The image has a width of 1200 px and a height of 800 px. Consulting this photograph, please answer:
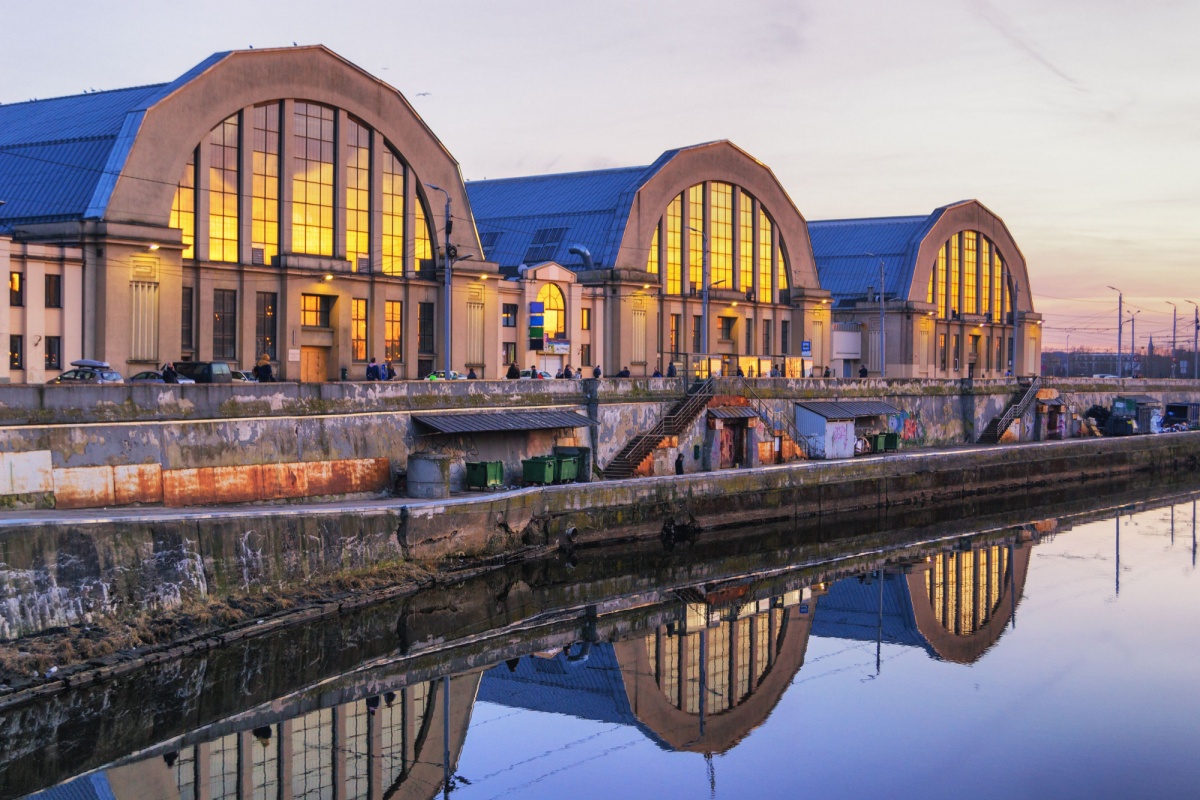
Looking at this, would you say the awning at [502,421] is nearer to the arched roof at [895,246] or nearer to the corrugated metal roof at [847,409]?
the corrugated metal roof at [847,409]

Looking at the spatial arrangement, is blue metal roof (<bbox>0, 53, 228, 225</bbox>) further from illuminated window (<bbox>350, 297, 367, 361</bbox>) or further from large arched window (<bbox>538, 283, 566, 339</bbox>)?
A: large arched window (<bbox>538, 283, 566, 339</bbox>)

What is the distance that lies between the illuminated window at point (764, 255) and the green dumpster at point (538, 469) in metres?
38.0

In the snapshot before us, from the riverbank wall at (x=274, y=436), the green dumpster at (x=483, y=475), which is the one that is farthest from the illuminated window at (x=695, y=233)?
the green dumpster at (x=483, y=475)

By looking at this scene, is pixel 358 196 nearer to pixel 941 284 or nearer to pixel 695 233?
pixel 695 233

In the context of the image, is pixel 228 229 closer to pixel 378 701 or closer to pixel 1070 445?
pixel 378 701

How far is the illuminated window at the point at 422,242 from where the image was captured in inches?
2440

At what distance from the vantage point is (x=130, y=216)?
1927 inches

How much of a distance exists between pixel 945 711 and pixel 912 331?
2795 inches

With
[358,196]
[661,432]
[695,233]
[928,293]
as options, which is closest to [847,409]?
[661,432]

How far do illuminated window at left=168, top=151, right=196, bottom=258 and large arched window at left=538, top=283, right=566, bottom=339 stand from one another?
67.9 ft

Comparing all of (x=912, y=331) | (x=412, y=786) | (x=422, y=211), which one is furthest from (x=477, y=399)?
(x=912, y=331)

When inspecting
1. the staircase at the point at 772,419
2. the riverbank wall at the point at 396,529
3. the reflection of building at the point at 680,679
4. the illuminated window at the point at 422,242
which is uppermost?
the illuminated window at the point at 422,242

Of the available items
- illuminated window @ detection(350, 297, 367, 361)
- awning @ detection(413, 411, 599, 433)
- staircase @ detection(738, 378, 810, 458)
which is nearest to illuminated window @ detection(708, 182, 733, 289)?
staircase @ detection(738, 378, 810, 458)

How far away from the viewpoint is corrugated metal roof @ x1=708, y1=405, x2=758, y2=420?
56.1 meters
